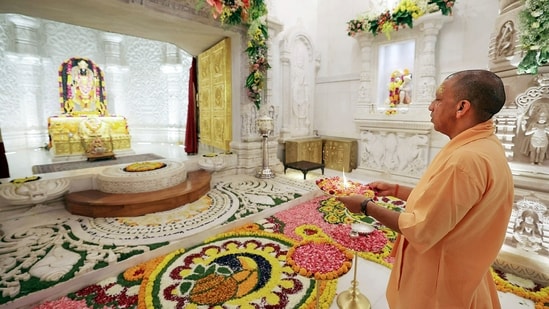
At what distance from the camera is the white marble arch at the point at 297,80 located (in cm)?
677

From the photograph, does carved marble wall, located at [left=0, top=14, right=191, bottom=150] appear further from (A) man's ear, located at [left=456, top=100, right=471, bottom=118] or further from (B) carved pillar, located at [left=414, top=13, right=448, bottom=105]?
(A) man's ear, located at [left=456, top=100, right=471, bottom=118]

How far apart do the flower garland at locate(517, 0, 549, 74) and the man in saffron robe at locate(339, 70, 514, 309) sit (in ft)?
6.86

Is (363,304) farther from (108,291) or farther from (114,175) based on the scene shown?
(114,175)

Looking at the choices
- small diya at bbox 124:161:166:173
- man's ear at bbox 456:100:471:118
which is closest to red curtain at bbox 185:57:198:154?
small diya at bbox 124:161:166:173

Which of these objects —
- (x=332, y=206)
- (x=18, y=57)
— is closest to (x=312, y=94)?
(x=332, y=206)

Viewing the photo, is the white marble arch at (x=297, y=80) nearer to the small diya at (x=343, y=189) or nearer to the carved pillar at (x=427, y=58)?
the carved pillar at (x=427, y=58)

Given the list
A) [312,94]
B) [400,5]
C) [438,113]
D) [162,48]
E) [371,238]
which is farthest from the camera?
[162,48]

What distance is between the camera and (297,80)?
23.1ft

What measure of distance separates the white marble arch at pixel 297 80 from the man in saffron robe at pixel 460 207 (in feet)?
19.0

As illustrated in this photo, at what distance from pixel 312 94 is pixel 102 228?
229 inches

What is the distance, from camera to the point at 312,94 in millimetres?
7410

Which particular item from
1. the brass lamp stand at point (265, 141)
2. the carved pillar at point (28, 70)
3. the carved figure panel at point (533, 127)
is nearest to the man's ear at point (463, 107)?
the carved figure panel at point (533, 127)

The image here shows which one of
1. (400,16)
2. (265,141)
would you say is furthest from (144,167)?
(400,16)

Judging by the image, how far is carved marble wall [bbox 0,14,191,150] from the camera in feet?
24.5
